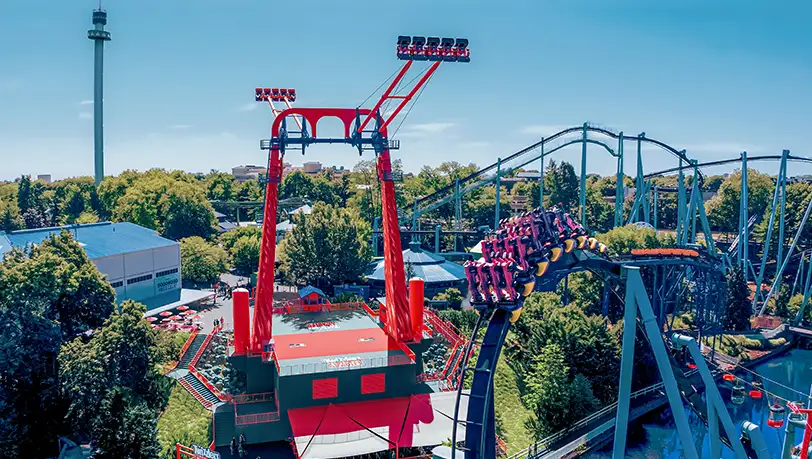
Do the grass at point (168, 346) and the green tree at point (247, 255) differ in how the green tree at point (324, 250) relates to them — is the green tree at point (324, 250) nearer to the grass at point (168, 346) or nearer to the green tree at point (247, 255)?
the grass at point (168, 346)

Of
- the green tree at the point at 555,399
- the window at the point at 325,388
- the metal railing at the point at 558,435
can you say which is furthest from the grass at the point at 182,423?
the green tree at the point at 555,399

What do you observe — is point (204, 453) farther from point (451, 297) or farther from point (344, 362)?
point (451, 297)

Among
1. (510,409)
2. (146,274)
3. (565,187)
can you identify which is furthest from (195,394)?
(565,187)

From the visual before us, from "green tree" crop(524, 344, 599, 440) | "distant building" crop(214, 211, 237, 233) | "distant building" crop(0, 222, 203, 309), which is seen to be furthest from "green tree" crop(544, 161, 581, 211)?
"green tree" crop(524, 344, 599, 440)

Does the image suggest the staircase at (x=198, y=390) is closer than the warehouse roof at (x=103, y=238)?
Yes

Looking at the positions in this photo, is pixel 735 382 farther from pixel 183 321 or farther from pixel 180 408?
pixel 183 321
